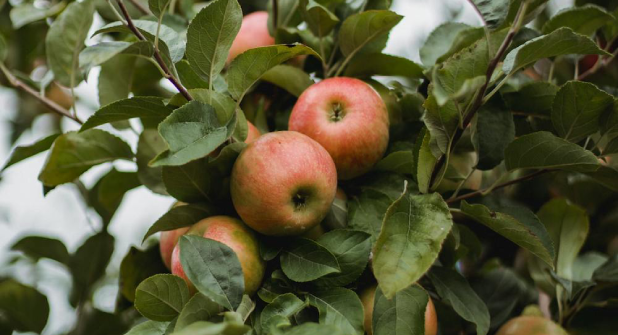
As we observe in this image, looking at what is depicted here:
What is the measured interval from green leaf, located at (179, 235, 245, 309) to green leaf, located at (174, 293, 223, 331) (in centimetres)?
2

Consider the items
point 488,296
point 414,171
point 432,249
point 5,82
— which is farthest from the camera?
point 5,82

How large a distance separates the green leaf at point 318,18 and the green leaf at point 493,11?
0.73 ft

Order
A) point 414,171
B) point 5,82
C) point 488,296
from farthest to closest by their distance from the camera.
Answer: point 5,82 < point 488,296 < point 414,171

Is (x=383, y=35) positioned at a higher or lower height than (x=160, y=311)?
higher

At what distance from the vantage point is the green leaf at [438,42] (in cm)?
80

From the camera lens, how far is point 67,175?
777 millimetres

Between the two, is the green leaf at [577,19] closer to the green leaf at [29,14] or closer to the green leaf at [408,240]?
the green leaf at [408,240]

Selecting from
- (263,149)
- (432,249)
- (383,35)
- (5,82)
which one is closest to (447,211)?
(432,249)

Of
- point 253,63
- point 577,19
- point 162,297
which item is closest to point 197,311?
point 162,297

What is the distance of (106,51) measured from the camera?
1.84 feet

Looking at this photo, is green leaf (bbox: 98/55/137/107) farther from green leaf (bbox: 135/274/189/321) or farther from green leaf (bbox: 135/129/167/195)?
green leaf (bbox: 135/274/189/321)

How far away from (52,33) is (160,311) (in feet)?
1.52

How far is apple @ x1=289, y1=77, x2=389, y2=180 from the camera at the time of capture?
0.70 meters

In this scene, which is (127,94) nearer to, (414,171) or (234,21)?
(234,21)
